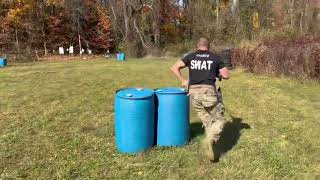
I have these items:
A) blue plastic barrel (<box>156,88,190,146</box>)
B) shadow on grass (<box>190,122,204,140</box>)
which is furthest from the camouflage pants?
shadow on grass (<box>190,122,204,140</box>)

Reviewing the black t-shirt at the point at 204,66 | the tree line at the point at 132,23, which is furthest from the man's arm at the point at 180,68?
the tree line at the point at 132,23

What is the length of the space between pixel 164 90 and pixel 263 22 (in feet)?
121

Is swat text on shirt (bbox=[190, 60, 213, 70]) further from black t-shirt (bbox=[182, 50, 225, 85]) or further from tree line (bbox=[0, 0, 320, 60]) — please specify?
tree line (bbox=[0, 0, 320, 60])

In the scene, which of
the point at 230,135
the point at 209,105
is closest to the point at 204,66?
the point at 209,105

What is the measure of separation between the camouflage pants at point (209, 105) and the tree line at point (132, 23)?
101 ft

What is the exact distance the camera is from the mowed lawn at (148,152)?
6.26 m

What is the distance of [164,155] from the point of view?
→ 267 inches

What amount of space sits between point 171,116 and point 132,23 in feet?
113

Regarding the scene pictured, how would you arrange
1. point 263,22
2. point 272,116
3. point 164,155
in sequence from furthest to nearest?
point 263,22 → point 272,116 → point 164,155

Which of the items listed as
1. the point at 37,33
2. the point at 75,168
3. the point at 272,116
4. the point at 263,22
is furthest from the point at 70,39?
the point at 75,168

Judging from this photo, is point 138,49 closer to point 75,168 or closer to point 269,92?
point 269,92

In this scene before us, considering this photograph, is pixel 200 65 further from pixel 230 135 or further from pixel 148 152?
pixel 230 135

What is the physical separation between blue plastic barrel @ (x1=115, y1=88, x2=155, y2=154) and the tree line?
3082 cm

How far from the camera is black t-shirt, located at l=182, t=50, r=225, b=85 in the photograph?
22.5 ft
